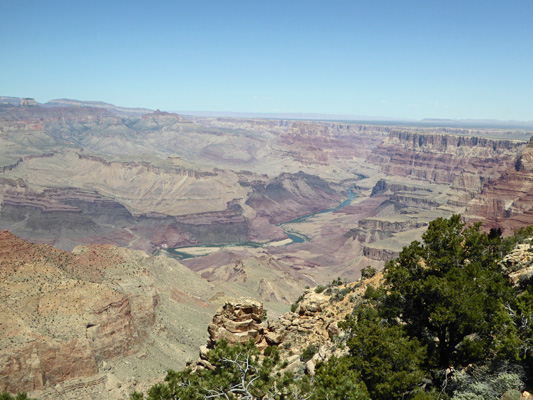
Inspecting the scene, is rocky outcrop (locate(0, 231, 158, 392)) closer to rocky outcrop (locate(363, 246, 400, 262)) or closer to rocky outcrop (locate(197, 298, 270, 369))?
rocky outcrop (locate(197, 298, 270, 369))

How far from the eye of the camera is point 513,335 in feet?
67.4

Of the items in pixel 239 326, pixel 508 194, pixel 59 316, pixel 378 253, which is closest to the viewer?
pixel 239 326

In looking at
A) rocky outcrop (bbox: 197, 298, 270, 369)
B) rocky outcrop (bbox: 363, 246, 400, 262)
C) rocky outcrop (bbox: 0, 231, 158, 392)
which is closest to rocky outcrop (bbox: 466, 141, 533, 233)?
rocky outcrop (bbox: 363, 246, 400, 262)

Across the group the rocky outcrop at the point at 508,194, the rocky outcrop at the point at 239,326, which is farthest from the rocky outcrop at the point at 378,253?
the rocky outcrop at the point at 239,326

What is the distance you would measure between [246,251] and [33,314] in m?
148

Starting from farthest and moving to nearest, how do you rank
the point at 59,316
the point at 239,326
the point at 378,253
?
the point at 378,253 → the point at 59,316 → the point at 239,326

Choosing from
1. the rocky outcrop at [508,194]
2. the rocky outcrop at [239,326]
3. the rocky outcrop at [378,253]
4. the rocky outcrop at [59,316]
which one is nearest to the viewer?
the rocky outcrop at [239,326]

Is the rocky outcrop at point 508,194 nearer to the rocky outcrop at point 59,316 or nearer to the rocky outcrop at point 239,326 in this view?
the rocky outcrop at point 59,316

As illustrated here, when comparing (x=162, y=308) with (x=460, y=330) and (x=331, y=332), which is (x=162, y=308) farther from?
(x=460, y=330)

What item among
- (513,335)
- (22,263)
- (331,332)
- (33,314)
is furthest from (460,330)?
(22,263)

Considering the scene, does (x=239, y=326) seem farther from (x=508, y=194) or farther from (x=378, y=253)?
(x=508, y=194)

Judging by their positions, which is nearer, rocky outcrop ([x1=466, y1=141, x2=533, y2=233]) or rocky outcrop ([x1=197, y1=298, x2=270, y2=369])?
rocky outcrop ([x1=197, y1=298, x2=270, y2=369])

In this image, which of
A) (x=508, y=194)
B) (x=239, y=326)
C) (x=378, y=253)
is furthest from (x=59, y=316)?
(x=508, y=194)

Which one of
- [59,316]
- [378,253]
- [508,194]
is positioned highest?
[59,316]
